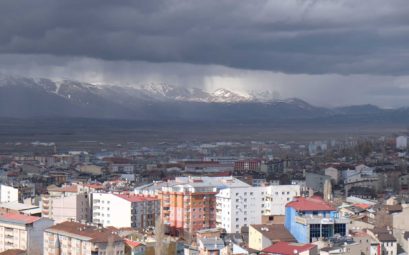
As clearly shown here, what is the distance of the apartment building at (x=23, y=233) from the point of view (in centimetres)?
3806

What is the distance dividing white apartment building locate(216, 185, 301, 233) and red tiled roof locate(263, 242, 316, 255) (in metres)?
9.00

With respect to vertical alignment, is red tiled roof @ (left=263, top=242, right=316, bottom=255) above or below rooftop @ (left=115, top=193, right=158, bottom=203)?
below

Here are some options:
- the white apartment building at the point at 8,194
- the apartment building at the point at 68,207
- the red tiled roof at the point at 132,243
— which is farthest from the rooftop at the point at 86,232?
the white apartment building at the point at 8,194

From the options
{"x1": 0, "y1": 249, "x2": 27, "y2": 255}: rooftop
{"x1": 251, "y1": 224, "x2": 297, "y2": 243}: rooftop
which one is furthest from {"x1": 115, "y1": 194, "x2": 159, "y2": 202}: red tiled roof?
{"x1": 251, "y1": 224, "x2": 297, "y2": 243}: rooftop

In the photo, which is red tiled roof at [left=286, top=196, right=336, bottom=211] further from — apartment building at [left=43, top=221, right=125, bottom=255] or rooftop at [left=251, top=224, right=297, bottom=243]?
apartment building at [left=43, top=221, right=125, bottom=255]

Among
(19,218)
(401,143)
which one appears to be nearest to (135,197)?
(19,218)

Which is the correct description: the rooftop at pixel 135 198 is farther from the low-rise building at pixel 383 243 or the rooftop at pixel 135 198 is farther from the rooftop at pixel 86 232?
the low-rise building at pixel 383 243

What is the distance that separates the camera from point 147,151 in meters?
118

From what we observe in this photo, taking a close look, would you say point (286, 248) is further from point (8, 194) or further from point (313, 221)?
point (8, 194)

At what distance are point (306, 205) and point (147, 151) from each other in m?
80.8

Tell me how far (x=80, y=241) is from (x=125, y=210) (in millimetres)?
7665

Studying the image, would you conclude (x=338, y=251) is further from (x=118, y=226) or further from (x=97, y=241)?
(x=118, y=226)

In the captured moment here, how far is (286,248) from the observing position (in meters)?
32.9

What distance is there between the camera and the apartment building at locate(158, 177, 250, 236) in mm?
43062
